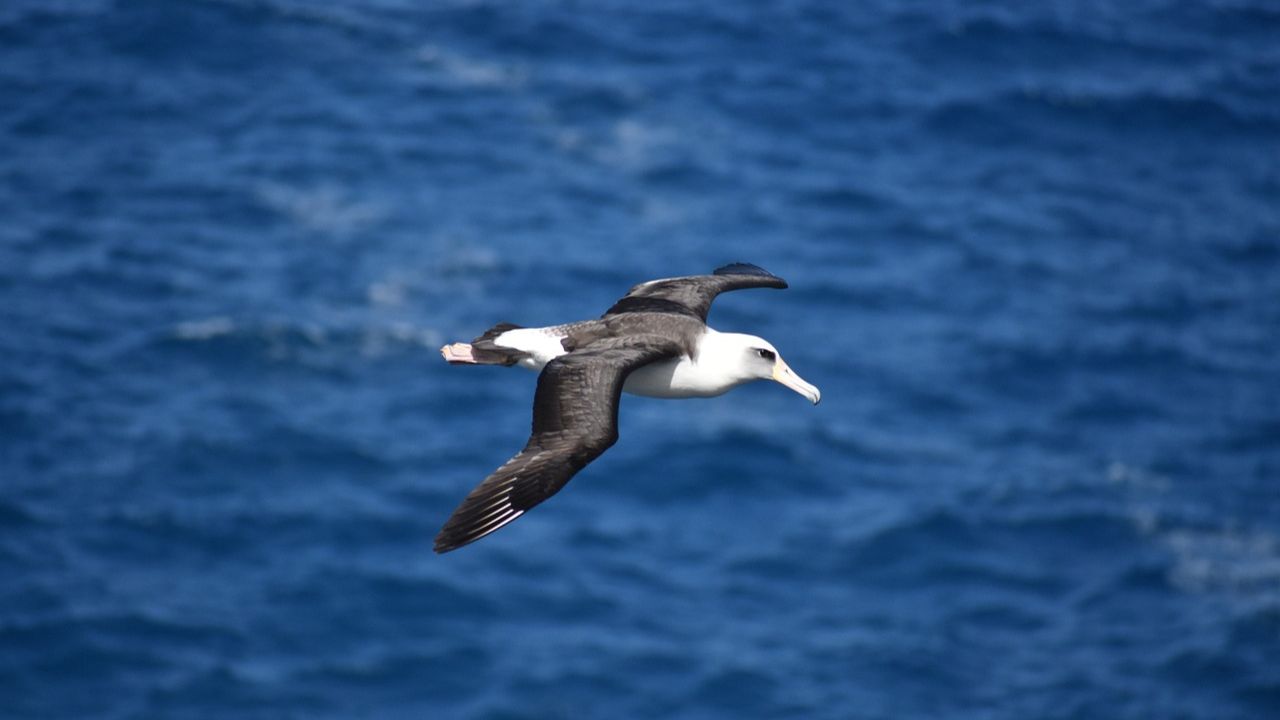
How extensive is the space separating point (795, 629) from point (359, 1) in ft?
90.8

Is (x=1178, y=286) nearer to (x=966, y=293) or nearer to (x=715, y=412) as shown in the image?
(x=966, y=293)

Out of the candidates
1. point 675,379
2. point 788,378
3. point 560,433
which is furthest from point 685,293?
point 560,433

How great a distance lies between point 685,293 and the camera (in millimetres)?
18406

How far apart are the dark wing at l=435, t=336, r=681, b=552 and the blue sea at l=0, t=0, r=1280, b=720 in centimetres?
2276

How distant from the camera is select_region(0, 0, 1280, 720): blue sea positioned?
39188 mm

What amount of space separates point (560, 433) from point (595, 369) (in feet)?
2.68

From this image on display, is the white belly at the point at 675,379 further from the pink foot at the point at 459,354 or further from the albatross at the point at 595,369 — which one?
the pink foot at the point at 459,354

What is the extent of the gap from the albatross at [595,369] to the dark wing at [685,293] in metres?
0.02

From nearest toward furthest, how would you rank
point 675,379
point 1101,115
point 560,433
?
point 560,433
point 675,379
point 1101,115

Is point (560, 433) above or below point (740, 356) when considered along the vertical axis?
below

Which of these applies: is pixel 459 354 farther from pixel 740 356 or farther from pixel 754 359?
pixel 754 359

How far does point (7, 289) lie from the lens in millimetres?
45375

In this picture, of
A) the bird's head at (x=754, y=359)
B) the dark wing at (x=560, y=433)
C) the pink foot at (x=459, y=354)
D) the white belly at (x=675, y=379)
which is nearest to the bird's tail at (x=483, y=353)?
the pink foot at (x=459, y=354)

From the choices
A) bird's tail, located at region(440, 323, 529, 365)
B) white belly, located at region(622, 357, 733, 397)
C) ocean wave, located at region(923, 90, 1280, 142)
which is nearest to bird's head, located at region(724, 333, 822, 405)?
white belly, located at region(622, 357, 733, 397)
